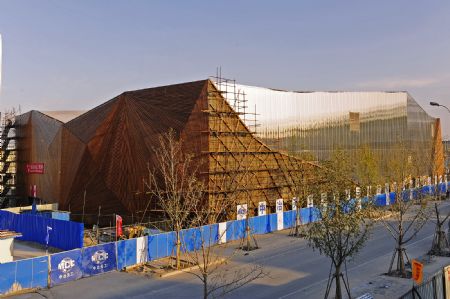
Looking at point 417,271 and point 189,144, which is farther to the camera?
point 189,144

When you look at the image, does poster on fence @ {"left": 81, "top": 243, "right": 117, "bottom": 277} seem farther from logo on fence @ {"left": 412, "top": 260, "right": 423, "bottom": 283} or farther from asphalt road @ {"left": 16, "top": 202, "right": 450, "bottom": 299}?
logo on fence @ {"left": 412, "top": 260, "right": 423, "bottom": 283}

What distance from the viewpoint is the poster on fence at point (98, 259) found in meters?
22.3

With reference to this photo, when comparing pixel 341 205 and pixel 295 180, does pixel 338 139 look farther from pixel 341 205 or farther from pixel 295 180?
pixel 341 205

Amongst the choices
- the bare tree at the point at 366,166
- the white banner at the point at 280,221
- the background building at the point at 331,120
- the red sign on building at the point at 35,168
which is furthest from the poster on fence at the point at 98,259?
the red sign on building at the point at 35,168

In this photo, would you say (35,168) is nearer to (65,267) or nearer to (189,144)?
(189,144)

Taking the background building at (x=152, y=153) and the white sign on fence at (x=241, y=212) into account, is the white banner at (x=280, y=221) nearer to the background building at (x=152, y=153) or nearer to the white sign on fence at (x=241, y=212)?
the background building at (x=152, y=153)

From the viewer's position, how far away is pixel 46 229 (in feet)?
101

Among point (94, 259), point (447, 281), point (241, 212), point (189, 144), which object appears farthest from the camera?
point (189, 144)

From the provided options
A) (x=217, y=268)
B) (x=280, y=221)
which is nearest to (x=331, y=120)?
(x=280, y=221)

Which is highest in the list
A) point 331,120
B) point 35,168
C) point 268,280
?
point 331,120

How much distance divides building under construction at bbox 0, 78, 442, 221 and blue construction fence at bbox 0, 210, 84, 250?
769 centimetres

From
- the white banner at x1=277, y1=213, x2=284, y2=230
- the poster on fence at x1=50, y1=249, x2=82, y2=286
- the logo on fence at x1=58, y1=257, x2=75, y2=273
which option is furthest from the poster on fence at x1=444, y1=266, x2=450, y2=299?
the white banner at x1=277, y1=213, x2=284, y2=230

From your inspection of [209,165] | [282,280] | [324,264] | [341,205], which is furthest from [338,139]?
[341,205]

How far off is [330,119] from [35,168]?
3612 centimetres
